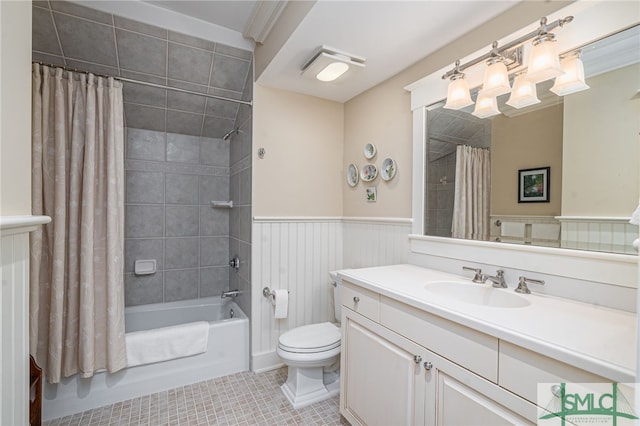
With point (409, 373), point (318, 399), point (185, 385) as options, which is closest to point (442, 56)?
point (409, 373)

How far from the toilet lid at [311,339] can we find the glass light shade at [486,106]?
166cm

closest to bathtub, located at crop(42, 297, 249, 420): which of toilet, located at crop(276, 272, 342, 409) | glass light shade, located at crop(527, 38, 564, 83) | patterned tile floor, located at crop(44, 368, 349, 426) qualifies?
Result: patterned tile floor, located at crop(44, 368, 349, 426)

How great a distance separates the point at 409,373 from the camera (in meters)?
1.22

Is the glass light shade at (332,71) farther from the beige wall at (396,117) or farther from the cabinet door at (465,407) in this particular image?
the cabinet door at (465,407)

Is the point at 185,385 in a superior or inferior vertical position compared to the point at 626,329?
inferior

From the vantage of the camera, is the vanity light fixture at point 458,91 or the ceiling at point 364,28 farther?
the vanity light fixture at point 458,91

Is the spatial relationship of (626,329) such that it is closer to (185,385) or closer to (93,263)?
(185,385)

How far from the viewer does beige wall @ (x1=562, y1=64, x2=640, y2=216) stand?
1.07m

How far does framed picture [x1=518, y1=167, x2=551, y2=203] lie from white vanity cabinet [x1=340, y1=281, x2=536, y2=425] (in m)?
0.79

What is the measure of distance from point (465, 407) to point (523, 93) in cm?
138

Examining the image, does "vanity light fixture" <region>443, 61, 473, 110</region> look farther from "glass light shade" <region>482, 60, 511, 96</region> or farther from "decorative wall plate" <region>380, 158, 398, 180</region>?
"decorative wall plate" <region>380, 158, 398, 180</region>

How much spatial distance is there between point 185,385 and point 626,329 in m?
2.48

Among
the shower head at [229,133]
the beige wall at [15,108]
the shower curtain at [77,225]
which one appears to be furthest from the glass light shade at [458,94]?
the shower curtain at [77,225]

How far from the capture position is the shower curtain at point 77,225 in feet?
5.65
